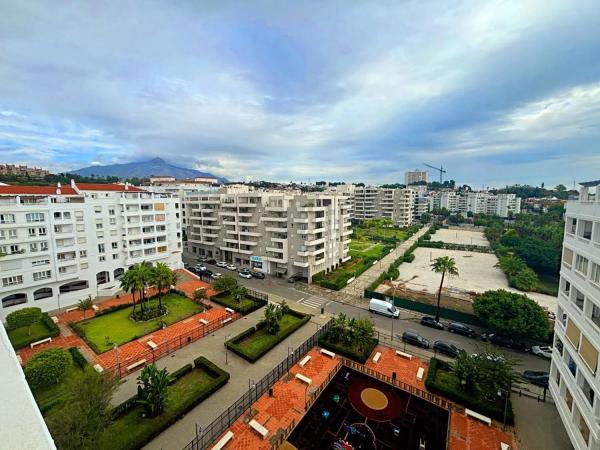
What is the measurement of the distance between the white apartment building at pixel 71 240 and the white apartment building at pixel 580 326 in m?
59.8

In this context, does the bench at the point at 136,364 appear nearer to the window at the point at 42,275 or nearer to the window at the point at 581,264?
the window at the point at 42,275

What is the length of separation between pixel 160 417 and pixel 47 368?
12.1 meters

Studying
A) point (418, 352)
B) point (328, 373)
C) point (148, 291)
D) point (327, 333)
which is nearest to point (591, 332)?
point (418, 352)

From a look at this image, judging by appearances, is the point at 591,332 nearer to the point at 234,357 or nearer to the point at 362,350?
the point at 362,350

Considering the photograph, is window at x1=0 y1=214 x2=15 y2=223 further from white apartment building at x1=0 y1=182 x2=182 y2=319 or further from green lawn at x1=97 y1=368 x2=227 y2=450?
green lawn at x1=97 y1=368 x2=227 y2=450

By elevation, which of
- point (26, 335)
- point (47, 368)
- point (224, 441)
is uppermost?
point (47, 368)

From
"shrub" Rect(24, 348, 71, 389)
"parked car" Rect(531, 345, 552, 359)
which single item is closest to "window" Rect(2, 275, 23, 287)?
"shrub" Rect(24, 348, 71, 389)

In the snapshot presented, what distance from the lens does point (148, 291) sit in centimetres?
5103

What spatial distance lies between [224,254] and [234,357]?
42.2 metres

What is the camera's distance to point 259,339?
118 feet

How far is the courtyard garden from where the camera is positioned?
3278 cm

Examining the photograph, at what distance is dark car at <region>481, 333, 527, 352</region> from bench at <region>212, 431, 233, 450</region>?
32.7m

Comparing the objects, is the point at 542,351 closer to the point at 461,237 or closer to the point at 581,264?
the point at 581,264

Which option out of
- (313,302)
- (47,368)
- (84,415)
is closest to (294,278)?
(313,302)
